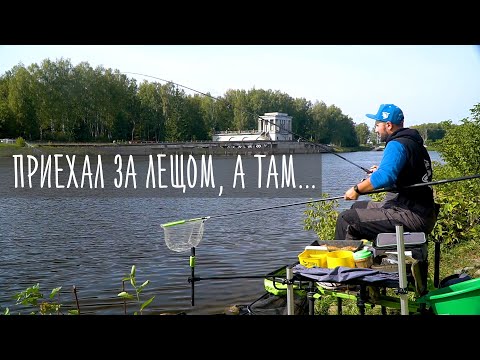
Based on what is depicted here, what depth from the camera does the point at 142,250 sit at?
11.1 metres

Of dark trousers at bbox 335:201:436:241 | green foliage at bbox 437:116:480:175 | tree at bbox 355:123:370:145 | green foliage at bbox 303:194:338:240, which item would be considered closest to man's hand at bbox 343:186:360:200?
dark trousers at bbox 335:201:436:241

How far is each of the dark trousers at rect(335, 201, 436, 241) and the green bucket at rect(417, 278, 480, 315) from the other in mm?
582

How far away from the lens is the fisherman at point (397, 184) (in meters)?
3.74

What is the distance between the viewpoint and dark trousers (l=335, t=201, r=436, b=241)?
382 cm

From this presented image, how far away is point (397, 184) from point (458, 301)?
858mm

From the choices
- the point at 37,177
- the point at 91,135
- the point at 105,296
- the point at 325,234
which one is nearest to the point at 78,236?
the point at 91,135

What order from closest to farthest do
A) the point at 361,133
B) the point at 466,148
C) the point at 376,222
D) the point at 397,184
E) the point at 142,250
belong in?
the point at 397,184 → the point at 376,222 → the point at 466,148 → the point at 142,250 → the point at 361,133

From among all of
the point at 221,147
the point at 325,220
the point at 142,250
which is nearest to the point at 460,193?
the point at 325,220

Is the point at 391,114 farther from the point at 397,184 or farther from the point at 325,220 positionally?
the point at 325,220

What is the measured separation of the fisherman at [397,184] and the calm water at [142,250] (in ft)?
4.18

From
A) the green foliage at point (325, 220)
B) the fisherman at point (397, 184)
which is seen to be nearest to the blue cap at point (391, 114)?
the fisherman at point (397, 184)
